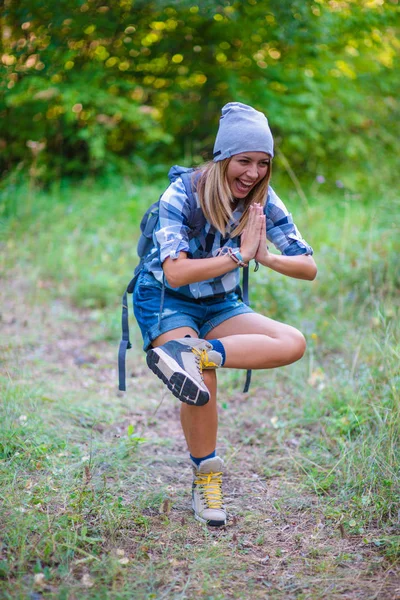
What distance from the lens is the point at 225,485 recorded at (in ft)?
10.2

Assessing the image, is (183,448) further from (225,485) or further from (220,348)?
(220,348)

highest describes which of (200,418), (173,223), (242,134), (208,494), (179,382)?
(242,134)

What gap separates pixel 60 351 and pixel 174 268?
2302 mm

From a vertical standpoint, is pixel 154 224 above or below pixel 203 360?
above

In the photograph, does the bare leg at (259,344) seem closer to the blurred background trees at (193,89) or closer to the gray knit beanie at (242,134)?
the gray knit beanie at (242,134)

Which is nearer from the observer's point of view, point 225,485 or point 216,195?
point 216,195

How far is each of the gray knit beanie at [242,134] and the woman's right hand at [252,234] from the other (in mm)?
250

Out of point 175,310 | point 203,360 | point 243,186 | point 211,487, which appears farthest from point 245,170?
point 211,487

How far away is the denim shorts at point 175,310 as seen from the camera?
108 inches

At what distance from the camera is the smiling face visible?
103 inches

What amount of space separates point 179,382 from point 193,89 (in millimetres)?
6389

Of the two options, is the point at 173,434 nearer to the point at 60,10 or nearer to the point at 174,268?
the point at 174,268

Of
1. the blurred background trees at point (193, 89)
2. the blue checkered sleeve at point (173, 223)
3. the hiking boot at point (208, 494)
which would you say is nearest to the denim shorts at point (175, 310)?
the blue checkered sleeve at point (173, 223)

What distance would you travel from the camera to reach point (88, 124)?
7.49 meters
